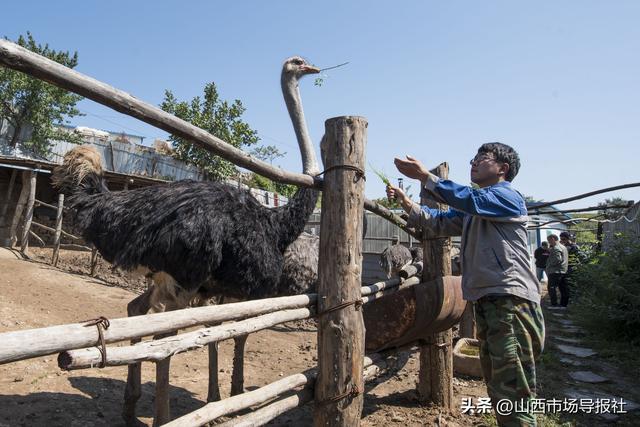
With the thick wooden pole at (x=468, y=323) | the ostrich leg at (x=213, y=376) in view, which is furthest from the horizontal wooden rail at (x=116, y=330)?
the thick wooden pole at (x=468, y=323)

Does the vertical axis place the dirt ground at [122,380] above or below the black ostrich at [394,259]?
below

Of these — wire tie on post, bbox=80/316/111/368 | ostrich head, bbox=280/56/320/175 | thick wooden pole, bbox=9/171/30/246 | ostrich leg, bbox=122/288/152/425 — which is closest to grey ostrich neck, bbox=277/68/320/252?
ostrich head, bbox=280/56/320/175

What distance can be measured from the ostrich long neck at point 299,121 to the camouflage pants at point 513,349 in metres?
2.10

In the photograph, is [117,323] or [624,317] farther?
[624,317]

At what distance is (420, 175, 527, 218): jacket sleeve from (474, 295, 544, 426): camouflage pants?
1.28 feet

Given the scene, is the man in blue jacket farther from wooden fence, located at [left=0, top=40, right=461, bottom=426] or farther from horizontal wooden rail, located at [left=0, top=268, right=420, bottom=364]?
horizontal wooden rail, located at [left=0, top=268, right=420, bottom=364]

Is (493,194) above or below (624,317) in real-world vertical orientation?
above

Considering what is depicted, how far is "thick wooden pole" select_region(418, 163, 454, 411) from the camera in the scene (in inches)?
132

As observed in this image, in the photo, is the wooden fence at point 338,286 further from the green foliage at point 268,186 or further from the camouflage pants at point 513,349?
the green foliage at point 268,186

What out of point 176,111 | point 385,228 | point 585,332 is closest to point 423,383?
point 585,332

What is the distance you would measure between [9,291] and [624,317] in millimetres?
7627

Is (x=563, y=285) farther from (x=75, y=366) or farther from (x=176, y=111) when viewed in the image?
(x=176, y=111)

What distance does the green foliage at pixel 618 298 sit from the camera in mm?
5988

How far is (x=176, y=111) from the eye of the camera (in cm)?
1697
